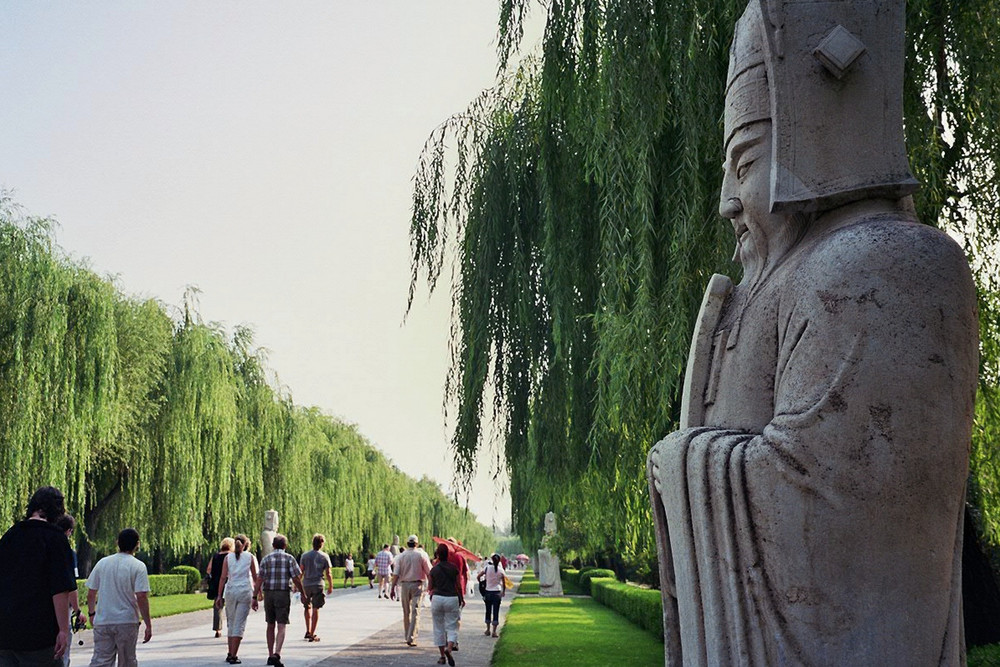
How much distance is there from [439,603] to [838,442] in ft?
38.8

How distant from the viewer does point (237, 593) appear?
13.5 m

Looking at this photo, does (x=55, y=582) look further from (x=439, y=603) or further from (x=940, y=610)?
(x=439, y=603)

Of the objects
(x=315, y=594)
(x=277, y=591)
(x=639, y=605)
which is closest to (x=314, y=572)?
(x=315, y=594)

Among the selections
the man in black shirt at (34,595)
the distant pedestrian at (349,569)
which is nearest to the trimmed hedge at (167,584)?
the distant pedestrian at (349,569)

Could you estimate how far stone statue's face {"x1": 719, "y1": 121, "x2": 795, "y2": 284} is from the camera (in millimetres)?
3104

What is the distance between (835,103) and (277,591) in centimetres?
1173

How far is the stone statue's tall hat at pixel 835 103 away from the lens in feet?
9.44

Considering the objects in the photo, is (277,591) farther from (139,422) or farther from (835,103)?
(139,422)

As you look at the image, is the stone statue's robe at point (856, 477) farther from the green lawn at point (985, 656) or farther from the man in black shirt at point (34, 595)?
the green lawn at point (985, 656)

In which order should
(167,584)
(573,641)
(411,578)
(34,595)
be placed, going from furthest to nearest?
(167,584) < (573,641) < (411,578) < (34,595)

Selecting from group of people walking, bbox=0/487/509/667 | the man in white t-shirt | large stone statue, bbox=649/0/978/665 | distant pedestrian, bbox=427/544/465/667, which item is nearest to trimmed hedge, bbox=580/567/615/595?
distant pedestrian, bbox=427/544/465/667

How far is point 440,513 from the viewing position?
230ft

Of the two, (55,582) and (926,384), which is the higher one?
(926,384)

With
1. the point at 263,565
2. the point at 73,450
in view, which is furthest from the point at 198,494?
the point at 263,565
